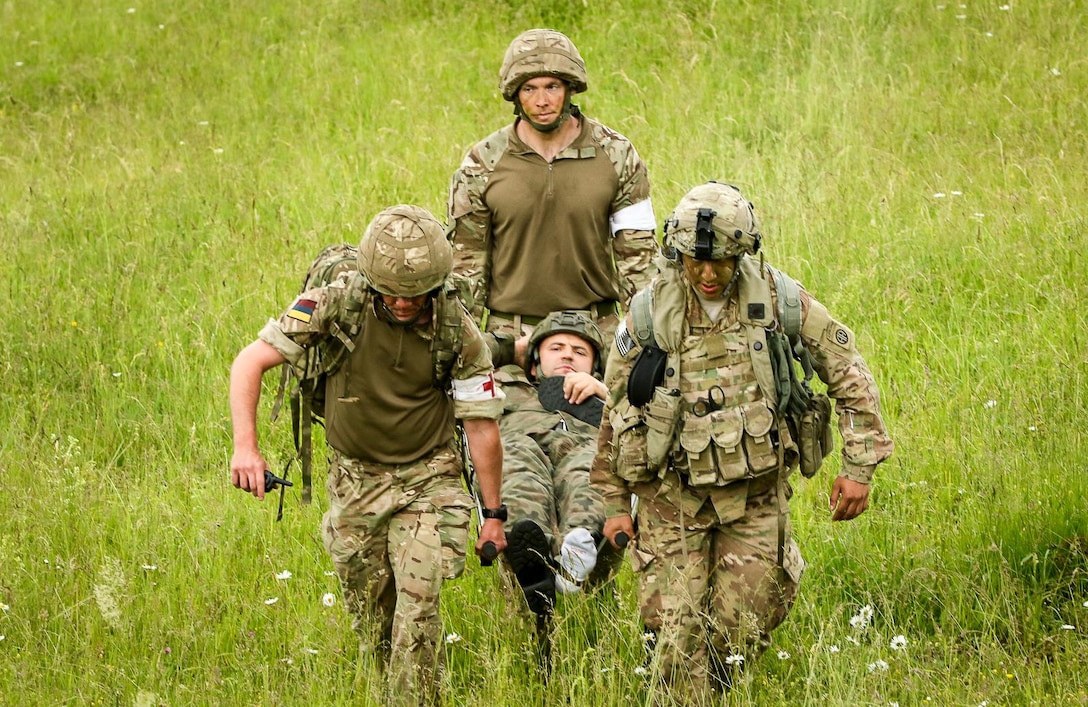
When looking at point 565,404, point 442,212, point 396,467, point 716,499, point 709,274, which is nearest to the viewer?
point 709,274

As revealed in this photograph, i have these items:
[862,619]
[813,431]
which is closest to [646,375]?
[813,431]

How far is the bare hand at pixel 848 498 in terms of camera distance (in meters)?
4.87

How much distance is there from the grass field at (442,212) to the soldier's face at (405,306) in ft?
4.57

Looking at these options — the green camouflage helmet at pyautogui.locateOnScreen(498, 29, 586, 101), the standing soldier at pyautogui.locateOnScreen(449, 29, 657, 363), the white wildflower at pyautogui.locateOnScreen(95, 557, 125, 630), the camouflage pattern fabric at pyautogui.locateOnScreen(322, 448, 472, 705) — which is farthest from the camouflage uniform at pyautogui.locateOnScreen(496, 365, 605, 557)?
the white wildflower at pyautogui.locateOnScreen(95, 557, 125, 630)

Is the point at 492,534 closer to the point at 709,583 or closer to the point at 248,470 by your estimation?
the point at 709,583

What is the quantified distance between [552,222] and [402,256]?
5.51ft

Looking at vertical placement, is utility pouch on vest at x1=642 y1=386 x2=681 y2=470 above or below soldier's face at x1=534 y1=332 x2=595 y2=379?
above

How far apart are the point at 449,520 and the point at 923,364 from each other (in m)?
3.52

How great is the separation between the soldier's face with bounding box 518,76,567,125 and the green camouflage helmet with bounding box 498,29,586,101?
0.10 feet

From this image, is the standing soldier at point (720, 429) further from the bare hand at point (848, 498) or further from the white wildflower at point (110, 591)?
the white wildflower at point (110, 591)

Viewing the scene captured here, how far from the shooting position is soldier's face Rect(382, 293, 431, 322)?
16.2ft

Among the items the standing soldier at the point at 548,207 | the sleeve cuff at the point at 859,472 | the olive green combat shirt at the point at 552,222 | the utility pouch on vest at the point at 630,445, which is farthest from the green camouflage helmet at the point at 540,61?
the sleeve cuff at the point at 859,472

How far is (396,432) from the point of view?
5.17 m

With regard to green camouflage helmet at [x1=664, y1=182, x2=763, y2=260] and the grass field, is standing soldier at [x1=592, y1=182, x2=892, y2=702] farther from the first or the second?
the grass field
